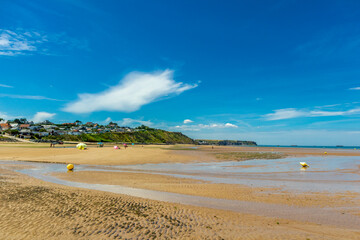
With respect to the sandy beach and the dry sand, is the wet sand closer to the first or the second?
the sandy beach

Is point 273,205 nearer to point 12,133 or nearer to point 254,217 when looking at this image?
point 254,217

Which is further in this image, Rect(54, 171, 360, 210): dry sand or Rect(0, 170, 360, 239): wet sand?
Rect(54, 171, 360, 210): dry sand

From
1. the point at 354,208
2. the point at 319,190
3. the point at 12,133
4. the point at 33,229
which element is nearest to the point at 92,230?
the point at 33,229

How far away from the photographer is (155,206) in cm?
1112

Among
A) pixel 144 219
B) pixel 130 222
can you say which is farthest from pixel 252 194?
pixel 130 222

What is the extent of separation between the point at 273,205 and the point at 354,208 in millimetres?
4348

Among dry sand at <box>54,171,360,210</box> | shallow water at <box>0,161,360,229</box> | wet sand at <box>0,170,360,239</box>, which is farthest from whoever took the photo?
dry sand at <box>54,171,360,210</box>

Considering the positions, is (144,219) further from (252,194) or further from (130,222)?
(252,194)

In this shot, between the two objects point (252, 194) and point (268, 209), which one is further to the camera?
point (252, 194)

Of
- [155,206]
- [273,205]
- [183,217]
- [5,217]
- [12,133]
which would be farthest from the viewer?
[12,133]

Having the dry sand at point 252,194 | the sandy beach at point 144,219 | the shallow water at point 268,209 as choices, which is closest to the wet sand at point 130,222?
the sandy beach at point 144,219

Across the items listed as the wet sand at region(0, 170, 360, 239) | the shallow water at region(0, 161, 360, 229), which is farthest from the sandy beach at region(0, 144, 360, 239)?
the shallow water at region(0, 161, 360, 229)

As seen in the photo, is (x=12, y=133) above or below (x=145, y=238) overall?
above

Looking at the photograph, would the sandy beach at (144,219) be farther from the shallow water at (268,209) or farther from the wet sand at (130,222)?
the shallow water at (268,209)
